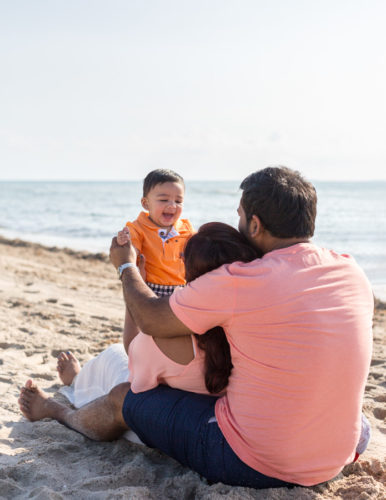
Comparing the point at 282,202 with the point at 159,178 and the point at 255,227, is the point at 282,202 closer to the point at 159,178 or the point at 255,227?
the point at 255,227

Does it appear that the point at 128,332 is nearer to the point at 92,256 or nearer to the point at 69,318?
the point at 69,318

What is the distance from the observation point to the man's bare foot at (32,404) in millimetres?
3295

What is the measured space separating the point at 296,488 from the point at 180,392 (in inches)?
25.5

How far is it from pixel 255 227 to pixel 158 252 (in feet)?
5.73

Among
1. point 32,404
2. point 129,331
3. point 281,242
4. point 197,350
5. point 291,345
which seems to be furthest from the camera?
point 129,331

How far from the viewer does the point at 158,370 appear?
2.52 m

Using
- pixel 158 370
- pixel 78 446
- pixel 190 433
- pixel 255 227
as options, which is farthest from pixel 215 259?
pixel 78 446

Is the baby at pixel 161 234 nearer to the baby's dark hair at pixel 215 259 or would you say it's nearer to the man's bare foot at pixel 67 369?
the man's bare foot at pixel 67 369

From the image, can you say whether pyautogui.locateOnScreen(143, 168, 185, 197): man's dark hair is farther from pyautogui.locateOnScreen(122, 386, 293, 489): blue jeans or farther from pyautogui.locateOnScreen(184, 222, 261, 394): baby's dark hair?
pyautogui.locateOnScreen(122, 386, 293, 489): blue jeans

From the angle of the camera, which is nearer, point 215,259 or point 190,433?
point 215,259


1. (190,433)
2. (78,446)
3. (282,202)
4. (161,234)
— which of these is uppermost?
(282,202)

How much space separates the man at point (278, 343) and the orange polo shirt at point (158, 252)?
152 centimetres

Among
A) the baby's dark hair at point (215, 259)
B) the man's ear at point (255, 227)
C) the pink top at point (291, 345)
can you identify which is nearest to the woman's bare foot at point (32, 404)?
the baby's dark hair at point (215, 259)

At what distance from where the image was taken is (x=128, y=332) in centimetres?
360
